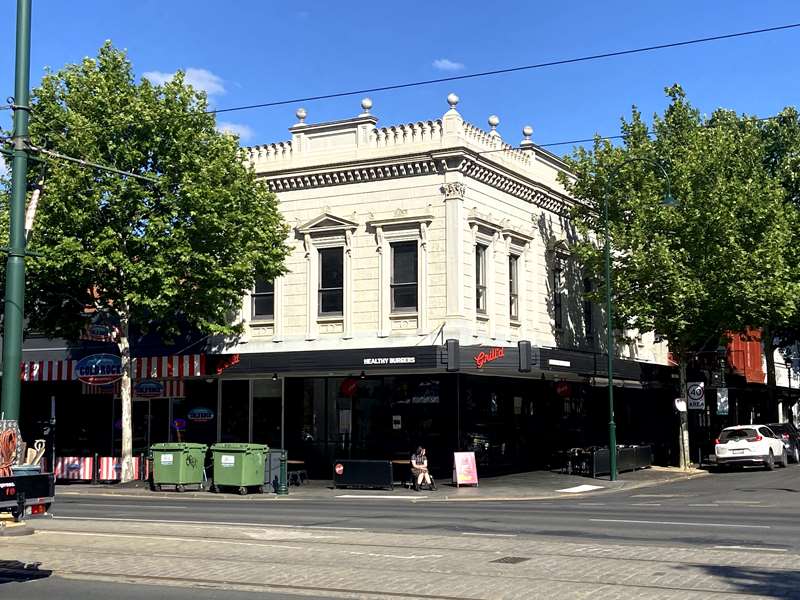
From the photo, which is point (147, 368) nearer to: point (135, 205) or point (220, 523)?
point (135, 205)

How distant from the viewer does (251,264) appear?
31266 millimetres

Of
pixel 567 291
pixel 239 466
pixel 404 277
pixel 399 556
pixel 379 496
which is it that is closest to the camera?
pixel 399 556

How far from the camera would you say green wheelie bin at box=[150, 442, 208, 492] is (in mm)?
29453

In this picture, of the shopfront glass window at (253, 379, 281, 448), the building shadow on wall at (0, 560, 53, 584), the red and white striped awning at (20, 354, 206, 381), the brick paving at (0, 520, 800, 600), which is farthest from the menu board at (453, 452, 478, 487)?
the building shadow on wall at (0, 560, 53, 584)

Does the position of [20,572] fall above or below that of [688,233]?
below

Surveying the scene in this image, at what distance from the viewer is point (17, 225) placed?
44.7ft

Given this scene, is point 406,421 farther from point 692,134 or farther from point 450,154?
point 692,134

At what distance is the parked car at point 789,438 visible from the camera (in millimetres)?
39125

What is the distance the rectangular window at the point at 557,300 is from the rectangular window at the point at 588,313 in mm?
2095

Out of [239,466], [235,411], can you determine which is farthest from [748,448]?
[239,466]

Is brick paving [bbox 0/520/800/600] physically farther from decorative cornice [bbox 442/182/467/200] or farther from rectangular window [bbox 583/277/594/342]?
rectangular window [bbox 583/277/594/342]

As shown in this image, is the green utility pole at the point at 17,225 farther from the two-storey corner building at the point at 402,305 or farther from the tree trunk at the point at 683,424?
the tree trunk at the point at 683,424

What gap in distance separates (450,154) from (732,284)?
1099cm

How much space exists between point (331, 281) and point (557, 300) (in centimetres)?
929
